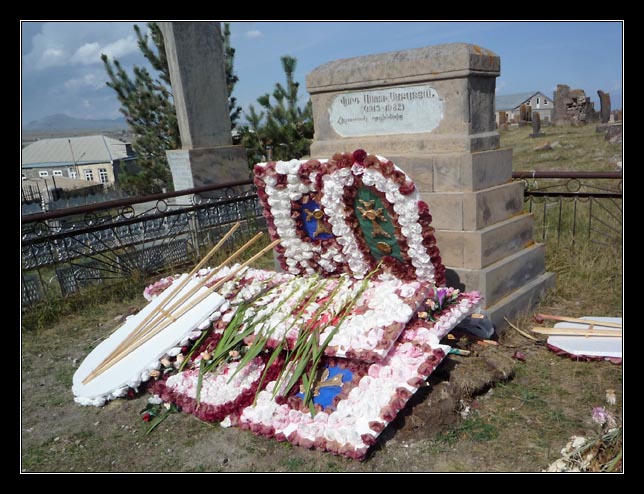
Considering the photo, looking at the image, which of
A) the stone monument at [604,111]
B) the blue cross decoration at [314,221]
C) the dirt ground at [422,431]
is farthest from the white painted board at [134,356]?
the stone monument at [604,111]

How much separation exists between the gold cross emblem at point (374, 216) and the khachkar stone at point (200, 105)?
4.33 metres

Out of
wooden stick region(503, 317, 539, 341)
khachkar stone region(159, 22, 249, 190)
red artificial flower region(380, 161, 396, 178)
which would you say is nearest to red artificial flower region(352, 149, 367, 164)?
red artificial flower region(380, 161, 396, 178)

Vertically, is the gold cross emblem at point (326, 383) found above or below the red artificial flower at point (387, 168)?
below

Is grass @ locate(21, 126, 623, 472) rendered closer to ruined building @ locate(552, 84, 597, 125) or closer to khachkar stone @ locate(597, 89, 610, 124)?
khachkar stone @ locate(597, 89, 610, 124)

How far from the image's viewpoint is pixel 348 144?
4254 mm

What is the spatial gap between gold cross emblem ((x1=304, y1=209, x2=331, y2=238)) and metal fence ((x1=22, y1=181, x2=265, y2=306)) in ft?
8.20

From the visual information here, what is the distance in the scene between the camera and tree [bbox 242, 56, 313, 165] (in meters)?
9.90

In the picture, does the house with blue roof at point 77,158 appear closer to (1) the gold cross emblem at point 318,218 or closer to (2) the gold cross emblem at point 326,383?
(1) the gold cross emblem at point 318,218

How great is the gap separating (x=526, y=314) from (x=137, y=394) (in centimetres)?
299

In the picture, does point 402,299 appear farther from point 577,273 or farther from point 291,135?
point 291,135

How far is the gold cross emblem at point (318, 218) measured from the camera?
13.0ft

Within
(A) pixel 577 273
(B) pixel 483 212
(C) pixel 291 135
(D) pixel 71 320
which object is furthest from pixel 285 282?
(C) pixel 291 135

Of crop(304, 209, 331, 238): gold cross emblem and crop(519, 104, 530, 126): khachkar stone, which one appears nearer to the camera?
crop(304, 209, 331, 238): gold cross emblem

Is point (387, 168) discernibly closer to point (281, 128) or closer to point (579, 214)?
point (579, 214)
